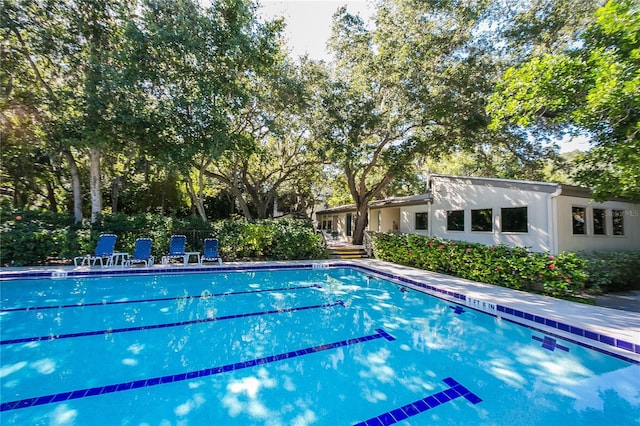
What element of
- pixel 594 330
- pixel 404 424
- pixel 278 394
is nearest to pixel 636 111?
pixel 594 330

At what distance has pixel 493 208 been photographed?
460 inches

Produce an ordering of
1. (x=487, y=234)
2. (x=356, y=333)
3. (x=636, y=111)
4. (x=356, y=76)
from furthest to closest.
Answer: (x=356, y=76), (x=487, y=234), (x=636, y=111), (x=356, y=333)

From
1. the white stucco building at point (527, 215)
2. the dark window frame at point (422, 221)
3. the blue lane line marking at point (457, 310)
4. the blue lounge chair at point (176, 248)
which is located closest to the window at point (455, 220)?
the white stucco building at point (527, 215)

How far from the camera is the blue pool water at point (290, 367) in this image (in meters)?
3.12

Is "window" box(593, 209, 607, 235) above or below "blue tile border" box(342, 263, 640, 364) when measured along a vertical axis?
above

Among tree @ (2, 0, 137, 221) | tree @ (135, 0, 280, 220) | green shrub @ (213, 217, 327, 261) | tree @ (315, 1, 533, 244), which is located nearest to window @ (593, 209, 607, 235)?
tree @ (315, 1, 533, 244)

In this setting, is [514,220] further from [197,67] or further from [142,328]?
[197,67]

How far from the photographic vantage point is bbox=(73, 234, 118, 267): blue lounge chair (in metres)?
10.2

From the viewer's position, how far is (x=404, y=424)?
9.72 ft

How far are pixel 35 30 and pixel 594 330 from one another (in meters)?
17.5

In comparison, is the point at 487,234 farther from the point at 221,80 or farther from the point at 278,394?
the point at 221,80

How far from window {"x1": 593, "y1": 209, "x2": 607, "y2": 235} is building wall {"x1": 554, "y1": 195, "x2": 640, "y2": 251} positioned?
0.05 metres

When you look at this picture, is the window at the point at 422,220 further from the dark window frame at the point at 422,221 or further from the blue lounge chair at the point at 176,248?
the blue lounge chair at the point at 176,248

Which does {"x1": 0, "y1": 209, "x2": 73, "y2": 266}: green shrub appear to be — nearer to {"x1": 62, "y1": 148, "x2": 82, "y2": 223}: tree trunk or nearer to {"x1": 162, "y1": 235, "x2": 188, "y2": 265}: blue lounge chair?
{"x1": 62, "y1": 148, "x2": 82, "y2": 223}: tree trunk
